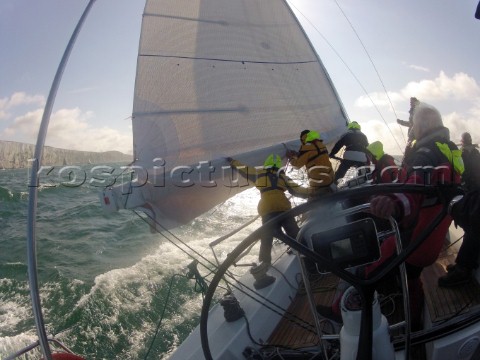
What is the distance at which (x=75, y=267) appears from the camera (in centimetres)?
738

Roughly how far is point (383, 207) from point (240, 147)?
2.46 m

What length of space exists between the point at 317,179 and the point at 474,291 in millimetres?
1651

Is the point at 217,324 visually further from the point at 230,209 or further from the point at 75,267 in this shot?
the point at 230,209

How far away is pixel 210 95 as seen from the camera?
3.68 metres

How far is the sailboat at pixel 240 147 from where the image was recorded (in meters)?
1.88

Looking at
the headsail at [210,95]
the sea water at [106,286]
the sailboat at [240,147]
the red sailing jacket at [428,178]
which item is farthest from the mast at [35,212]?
the red sailing jacket at [428,178]

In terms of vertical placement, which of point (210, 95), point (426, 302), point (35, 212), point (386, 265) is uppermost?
point (210, 95)

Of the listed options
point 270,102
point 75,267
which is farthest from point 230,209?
point 270,102

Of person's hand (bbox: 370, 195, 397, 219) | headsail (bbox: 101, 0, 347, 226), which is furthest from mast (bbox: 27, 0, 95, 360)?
person's hand (bbox: 370, 195, 397, 219)

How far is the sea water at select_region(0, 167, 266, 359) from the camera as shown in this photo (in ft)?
15.5

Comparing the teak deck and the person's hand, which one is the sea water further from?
the person's hand

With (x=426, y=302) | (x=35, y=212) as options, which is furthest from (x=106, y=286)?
(x=426, y=302)

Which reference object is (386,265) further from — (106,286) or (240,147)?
(106,286)

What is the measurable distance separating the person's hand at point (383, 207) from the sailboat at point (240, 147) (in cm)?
7
